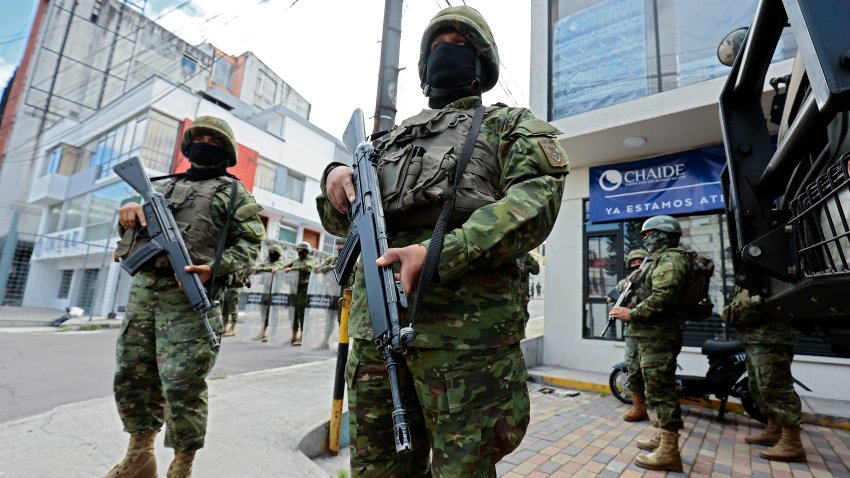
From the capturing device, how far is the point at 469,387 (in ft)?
3.67

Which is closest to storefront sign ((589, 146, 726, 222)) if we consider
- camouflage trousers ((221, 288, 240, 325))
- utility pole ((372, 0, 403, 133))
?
utility pole ((372, 0, 403, 133))

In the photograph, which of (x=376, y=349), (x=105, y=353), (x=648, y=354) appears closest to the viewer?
(x=376, y=349)

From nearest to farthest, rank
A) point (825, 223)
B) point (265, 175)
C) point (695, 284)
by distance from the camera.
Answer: point (825, 223) < point (695, 284) < point (265, 175)

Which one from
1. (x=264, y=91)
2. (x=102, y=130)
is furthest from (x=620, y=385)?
(x=264, y=91)

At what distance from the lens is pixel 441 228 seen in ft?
3.63

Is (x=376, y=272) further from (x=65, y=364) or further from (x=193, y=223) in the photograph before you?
(x=65, y=364)

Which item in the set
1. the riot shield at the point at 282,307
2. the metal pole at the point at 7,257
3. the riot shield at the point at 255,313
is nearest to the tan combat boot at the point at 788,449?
the riot shield at the point at 282,307

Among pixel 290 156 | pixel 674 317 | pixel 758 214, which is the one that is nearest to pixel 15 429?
pixel 758 214

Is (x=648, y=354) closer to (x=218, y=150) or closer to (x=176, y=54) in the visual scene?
(x=218, y=150)

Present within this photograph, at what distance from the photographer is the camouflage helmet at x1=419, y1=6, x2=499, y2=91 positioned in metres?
1.53

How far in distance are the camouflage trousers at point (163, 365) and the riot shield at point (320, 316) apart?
4693 mm

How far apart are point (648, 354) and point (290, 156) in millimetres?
21431

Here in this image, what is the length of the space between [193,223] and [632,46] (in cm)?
635

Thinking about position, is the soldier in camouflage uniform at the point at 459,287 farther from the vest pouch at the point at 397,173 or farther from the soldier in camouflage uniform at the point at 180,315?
the soldier in camouflage uniform at the point at 180,315
